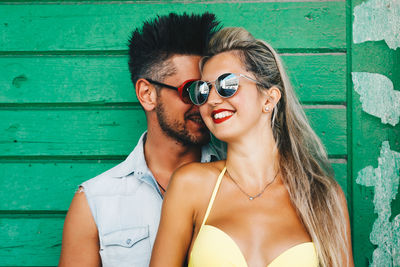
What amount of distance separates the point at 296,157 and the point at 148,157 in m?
0.85

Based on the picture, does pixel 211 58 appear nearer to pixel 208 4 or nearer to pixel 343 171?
pixel 208 4

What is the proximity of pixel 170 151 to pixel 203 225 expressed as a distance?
62 cm

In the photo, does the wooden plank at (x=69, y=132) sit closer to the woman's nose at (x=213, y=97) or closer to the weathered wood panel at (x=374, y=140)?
the woman's nose at (x=213, y=97)

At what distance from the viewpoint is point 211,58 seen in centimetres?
181

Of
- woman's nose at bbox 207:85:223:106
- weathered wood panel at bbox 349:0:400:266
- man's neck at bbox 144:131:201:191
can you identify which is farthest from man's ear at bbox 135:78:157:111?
weathered wood panel at bbox 349:0:400:266

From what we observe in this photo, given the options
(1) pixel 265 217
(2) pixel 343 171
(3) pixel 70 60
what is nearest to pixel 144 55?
(3) pixel 70 60

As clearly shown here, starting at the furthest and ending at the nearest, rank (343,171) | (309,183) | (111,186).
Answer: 1. (343,171)
2. (111,186)
3. (309,183)

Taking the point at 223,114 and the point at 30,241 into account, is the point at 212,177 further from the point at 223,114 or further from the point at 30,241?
the point at 30,241

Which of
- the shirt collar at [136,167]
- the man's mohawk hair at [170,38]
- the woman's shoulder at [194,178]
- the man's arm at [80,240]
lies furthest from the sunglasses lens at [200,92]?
the man's arm at [80,240]

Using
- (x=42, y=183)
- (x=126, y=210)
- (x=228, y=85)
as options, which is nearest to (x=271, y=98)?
(x=228, y=85)

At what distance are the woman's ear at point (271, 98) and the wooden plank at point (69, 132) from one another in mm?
956

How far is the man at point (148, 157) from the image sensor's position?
77.1 inches

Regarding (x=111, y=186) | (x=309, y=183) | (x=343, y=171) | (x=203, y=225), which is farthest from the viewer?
(x=343, y=171)

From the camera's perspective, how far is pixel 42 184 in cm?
237
